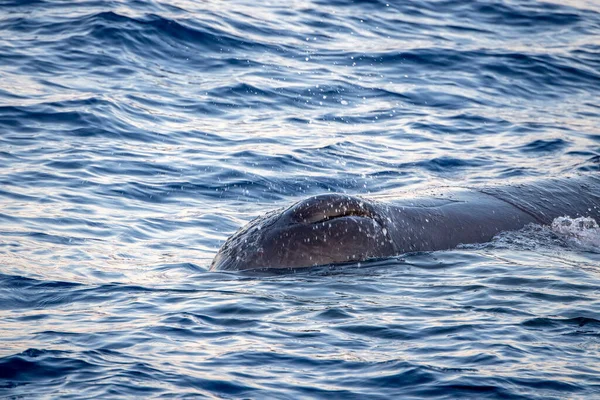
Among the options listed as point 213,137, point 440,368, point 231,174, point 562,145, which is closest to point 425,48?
point 562,145

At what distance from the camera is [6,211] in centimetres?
1134

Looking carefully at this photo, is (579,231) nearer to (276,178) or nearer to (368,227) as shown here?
(368,227)

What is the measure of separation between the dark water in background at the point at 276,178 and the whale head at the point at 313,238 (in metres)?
0.20

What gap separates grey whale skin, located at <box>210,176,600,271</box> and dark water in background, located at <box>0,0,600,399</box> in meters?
0.20

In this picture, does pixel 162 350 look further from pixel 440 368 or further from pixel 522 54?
pixel 522 54

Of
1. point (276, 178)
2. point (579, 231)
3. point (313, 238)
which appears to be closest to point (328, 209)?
point (313, 238)

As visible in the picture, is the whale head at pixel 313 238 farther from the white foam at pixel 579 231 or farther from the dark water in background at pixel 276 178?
the white foam at pixel 579 231

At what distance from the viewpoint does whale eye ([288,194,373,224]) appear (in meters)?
8.98

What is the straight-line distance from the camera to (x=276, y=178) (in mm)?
13930

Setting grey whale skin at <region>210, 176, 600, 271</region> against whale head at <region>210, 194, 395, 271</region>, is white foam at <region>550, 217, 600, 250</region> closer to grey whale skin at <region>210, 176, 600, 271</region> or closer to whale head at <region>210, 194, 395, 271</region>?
grey whale skin at <region>210, 176, 600, 271</region>

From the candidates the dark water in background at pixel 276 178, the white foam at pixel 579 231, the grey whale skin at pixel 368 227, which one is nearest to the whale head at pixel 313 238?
the grey whale skin at pixel 368 227

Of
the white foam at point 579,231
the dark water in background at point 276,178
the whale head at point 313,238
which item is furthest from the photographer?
the white foam at point 579,231

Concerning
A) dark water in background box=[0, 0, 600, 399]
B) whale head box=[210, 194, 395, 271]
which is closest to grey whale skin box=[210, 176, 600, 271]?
whale head box=[210, 194, 395, 271]

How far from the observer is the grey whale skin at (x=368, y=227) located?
8906 millimetres
